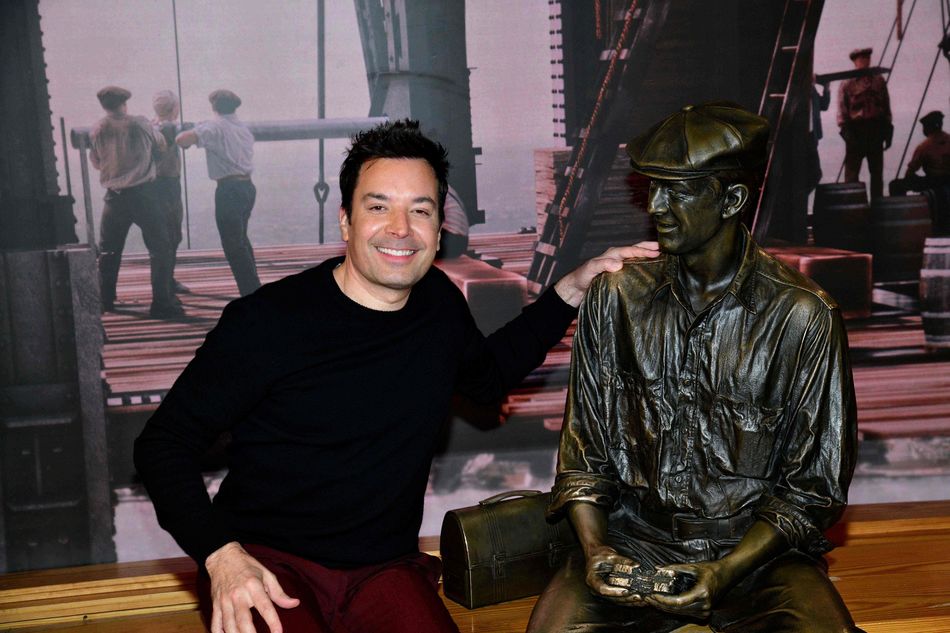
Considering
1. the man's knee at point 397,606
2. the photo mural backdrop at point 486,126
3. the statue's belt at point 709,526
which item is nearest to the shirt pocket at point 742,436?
the statue's belt at point 709,526

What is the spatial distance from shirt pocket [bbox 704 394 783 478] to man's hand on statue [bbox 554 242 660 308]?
474 millimetres

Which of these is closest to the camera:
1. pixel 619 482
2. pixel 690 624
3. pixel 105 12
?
pixel 690 624

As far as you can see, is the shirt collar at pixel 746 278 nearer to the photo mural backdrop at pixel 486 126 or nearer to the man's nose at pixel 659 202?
the man's nose at pixel 659 202

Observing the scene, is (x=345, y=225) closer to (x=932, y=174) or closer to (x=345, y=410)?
(x=345, y=410)

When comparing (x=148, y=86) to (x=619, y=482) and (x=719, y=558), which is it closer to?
(x=619, y=482)

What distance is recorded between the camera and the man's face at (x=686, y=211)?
217cm

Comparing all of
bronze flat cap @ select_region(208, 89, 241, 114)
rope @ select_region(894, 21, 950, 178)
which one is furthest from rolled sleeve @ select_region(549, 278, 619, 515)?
rope @ select_region(894, 21, 950, 178)

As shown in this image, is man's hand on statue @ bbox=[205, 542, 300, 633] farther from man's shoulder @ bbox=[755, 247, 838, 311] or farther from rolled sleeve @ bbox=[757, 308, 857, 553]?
man's shoulder @ bbox=[755, 247, 838, 311]

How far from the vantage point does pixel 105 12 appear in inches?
138

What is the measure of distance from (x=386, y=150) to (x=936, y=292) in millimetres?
2591

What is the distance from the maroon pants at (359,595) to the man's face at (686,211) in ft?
3.40

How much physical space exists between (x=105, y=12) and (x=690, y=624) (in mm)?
2856

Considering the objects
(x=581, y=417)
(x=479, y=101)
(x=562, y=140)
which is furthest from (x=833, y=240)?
(x=581, y=417)

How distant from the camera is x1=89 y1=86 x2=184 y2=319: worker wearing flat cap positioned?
3.54 meters
